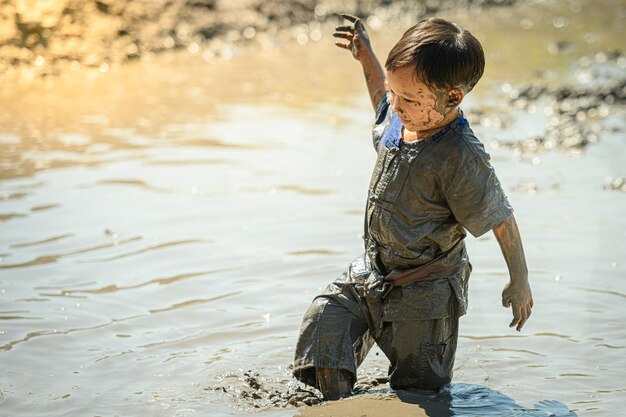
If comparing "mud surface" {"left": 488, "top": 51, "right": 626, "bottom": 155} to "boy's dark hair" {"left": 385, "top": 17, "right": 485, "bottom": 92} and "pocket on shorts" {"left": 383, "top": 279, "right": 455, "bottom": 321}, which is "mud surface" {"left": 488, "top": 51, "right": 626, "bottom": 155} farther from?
"boy's dark hair" {"left": 385, "top": 17, "right": 485, "bottom": 92}

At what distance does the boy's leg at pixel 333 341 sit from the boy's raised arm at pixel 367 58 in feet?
2.41

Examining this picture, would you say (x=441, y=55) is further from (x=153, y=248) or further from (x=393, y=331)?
(x=153, y=248)

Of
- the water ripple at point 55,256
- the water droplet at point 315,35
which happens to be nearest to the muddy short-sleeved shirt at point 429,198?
the water ripple at point 55,256

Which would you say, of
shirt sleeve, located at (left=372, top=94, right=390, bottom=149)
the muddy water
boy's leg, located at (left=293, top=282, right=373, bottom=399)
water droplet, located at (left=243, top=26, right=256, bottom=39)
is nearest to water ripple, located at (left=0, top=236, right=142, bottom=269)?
the muddy water

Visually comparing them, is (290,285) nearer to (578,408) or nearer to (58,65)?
(578,408)

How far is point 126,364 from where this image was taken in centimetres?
400

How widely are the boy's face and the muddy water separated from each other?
3.27 feet

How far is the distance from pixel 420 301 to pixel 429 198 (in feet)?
1.13

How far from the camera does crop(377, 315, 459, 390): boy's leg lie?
3455mm

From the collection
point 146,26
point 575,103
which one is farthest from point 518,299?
point 146,26

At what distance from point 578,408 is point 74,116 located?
16.9ft

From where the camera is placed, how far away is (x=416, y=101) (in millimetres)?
3287

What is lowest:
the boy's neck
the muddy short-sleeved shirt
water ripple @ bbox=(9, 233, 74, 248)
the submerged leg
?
the submerged leg

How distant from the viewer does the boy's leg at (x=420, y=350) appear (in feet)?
11.3
